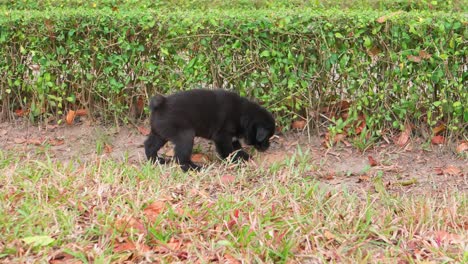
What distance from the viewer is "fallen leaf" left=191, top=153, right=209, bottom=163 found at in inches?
273

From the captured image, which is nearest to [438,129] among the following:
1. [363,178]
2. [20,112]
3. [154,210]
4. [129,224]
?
[363,178]

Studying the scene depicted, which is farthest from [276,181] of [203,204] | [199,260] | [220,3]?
[220,3]

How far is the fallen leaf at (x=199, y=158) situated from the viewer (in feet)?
22.7

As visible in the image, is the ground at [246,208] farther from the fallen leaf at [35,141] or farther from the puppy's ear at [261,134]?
the fallen leaf at [35,141]

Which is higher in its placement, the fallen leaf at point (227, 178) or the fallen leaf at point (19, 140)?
the fallen leaf at point (227, 178)

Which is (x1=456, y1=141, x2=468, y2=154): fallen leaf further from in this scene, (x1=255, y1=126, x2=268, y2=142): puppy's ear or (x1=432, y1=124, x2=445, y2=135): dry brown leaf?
(x1=255, y1=126, x2=268, y2=142): puppy's ear

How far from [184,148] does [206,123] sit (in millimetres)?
305

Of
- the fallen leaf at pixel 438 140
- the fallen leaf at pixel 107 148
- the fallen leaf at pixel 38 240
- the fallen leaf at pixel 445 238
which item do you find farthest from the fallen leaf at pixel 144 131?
the fallen leaf at pixel 445 238

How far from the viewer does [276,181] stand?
5.94 meters

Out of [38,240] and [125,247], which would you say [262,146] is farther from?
[38,240]

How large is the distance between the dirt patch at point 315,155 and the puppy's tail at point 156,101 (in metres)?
0.59

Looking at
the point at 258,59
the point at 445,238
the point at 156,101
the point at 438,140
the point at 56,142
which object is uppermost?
the point at 258,59

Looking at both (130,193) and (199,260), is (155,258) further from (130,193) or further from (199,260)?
(130,193)

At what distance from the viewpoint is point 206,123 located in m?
6.54
